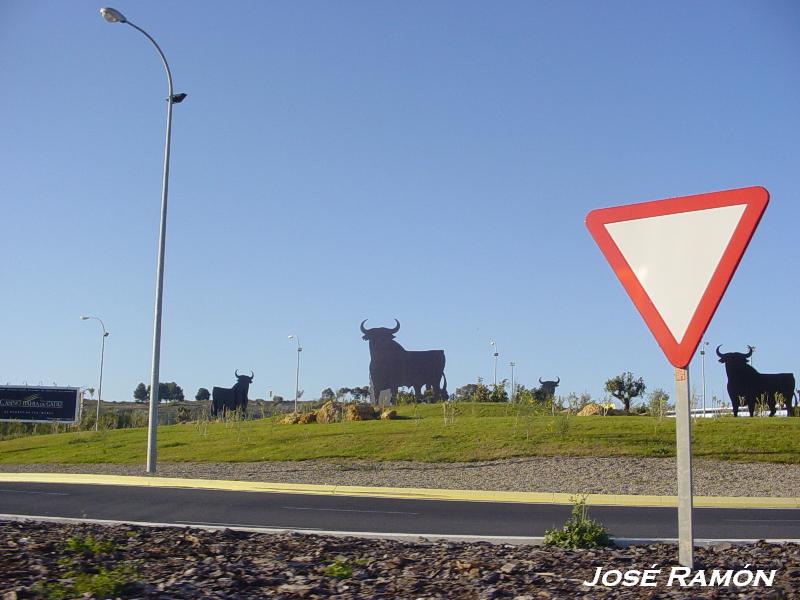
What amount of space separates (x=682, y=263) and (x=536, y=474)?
14.4 m

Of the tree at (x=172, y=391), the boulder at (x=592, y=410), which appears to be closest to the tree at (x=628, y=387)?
the boulder at (x=592, y=410)

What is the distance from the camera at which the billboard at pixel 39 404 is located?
39.6m

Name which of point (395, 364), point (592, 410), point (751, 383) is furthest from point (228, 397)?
point (751, 383)

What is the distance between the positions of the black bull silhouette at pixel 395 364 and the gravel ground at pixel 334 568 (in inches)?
1228

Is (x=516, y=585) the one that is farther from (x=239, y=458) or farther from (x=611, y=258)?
(x=239, y=458)

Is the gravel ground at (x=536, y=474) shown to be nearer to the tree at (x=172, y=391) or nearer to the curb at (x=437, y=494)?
the curb at (x=437, y=494)

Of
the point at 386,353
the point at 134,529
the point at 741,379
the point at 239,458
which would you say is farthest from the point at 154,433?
the point at 741,379

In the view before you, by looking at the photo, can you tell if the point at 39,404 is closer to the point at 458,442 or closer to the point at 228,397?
the point at 228,397

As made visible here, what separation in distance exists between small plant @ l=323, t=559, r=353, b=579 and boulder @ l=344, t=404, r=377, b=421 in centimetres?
2570

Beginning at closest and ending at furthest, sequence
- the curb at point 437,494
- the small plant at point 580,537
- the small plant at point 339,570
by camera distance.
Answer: the small plant at point 339,570
the small plant at point 580,537
the curb at point 437,494

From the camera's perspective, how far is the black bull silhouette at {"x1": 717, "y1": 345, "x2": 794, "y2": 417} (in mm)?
30625

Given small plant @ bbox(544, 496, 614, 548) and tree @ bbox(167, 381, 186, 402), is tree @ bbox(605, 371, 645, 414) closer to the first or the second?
small plant @ bbox(544, 496, 614, 548)

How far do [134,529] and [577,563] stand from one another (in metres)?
3.60

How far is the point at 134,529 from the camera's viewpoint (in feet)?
21.4
